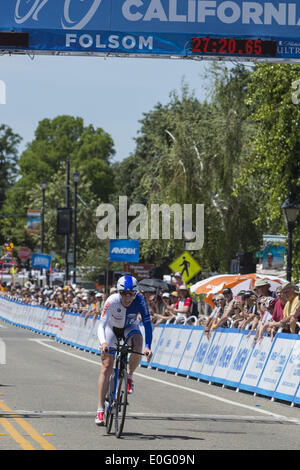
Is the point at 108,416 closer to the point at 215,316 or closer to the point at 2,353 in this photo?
the point at 215,316

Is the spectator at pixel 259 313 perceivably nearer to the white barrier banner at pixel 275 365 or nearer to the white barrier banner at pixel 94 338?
the white barrier banner at pixel 275 365

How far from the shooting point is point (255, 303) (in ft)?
66.6

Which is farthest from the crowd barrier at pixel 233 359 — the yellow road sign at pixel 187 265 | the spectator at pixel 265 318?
the yellow road sign at pixel 187 265

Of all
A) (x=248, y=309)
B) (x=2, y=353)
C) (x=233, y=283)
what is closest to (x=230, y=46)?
(x=248, y=309)

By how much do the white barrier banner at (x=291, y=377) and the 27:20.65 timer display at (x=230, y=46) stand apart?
180 inches

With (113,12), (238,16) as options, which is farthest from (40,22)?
(238,16)

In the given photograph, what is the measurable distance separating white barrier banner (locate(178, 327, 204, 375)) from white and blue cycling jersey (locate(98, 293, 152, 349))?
9.34 metres

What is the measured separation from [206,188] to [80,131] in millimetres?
65498

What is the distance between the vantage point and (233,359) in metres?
19.2

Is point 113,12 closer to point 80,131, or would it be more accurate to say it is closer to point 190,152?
point 190,152

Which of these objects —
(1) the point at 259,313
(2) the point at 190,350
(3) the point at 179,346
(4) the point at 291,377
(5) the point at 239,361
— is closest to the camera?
(4) the point at 291,377

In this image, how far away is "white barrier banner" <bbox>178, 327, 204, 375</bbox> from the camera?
2179 cm

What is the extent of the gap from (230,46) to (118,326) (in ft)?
17.8

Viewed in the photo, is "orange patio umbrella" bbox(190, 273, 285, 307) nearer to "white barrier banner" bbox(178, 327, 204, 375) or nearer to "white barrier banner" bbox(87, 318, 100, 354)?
"white barrier banner" bbox(87, 318, 100, 354)
